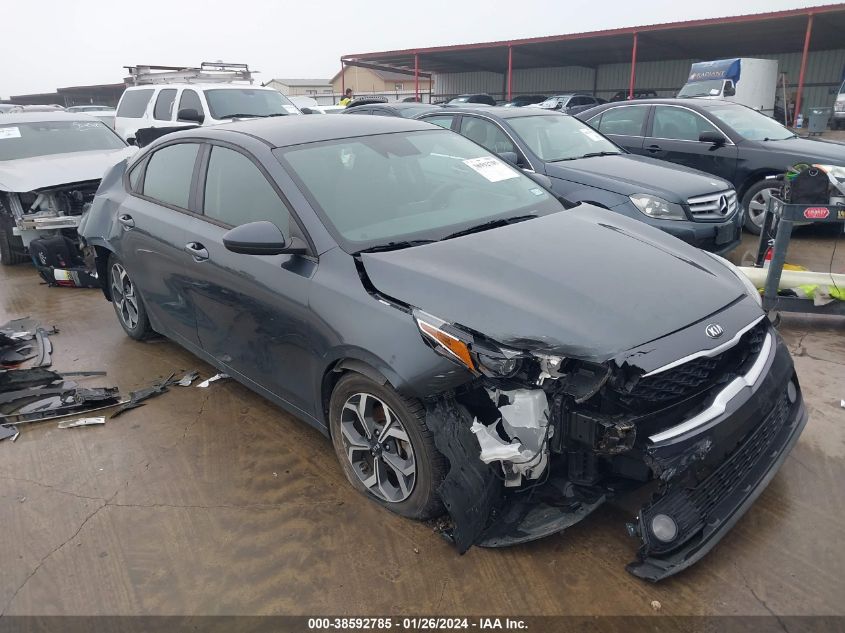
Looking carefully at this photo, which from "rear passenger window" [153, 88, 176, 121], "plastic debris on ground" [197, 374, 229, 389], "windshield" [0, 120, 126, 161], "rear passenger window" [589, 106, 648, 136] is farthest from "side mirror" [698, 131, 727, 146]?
"rear passenger window" [153, 88, 176, 121]

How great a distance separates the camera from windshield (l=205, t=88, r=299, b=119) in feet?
33.2

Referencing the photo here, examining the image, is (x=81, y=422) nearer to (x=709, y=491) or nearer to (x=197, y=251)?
(x=197, y=251)

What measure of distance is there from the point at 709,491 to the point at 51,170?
7558 millimetres

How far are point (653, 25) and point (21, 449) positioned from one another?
22014 millimetres

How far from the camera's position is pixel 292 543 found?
9.07 ft

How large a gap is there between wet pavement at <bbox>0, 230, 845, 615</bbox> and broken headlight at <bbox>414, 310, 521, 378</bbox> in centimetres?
87

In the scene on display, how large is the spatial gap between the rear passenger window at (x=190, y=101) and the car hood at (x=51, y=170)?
257 centimetres

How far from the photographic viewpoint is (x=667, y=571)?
230 cm

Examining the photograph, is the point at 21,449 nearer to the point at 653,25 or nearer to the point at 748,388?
the point at 748,388

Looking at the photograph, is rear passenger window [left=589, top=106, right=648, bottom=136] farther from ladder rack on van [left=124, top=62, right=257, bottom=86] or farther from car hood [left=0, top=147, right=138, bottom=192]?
ladder rack on van [left=124, top=62, right=257, bottom=86]

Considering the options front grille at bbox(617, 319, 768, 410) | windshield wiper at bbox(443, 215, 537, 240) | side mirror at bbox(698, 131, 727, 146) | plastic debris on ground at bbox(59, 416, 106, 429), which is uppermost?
side mirror at bbox(698, 131, 727, 146)

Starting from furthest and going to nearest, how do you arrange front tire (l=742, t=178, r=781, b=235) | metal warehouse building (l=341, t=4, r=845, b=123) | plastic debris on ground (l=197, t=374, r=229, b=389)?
1. metal warehouse building (l=341, t=4, r=845, b=123)
2. front tire (l=742, t=178, r=781, b=235)
3. plastic debris on ground (l=197, t=374, r=229, b=389)

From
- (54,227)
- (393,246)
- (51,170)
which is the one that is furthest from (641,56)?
(393,246)

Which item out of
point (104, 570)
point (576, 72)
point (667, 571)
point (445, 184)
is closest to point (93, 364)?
point (104, 570)
